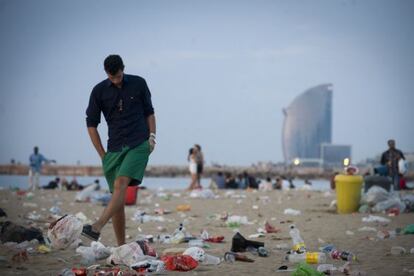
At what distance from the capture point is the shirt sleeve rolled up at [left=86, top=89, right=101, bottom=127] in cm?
521

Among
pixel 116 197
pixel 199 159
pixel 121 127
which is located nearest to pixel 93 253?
pixel 116 197

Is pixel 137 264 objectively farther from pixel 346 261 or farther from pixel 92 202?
pixel 92 202

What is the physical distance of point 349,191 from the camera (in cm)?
1048

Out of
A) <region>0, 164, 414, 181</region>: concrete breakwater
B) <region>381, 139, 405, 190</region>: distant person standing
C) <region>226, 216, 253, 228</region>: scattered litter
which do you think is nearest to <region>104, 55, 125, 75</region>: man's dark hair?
<region>226, 216, 253, 228</region>: scattered litter

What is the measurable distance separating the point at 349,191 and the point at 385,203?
599mm

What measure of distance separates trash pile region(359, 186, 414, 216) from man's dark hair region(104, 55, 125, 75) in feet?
20.5

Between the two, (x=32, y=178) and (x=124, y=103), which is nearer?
(x=124, y=103)

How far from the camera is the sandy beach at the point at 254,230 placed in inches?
190

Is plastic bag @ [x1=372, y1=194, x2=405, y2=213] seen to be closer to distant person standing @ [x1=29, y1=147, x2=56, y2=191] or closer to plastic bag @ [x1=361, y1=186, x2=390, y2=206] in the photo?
plastic bag @ [x1=361, y1=186, x2=390, y2=206]

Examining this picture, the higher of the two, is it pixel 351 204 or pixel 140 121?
pixel 140 121

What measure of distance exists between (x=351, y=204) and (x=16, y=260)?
678cm

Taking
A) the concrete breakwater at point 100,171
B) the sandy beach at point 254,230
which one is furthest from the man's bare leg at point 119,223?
the concrete breakwater at point 100,171

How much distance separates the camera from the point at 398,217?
952cm

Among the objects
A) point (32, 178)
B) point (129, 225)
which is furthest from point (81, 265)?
point (32, 178)
